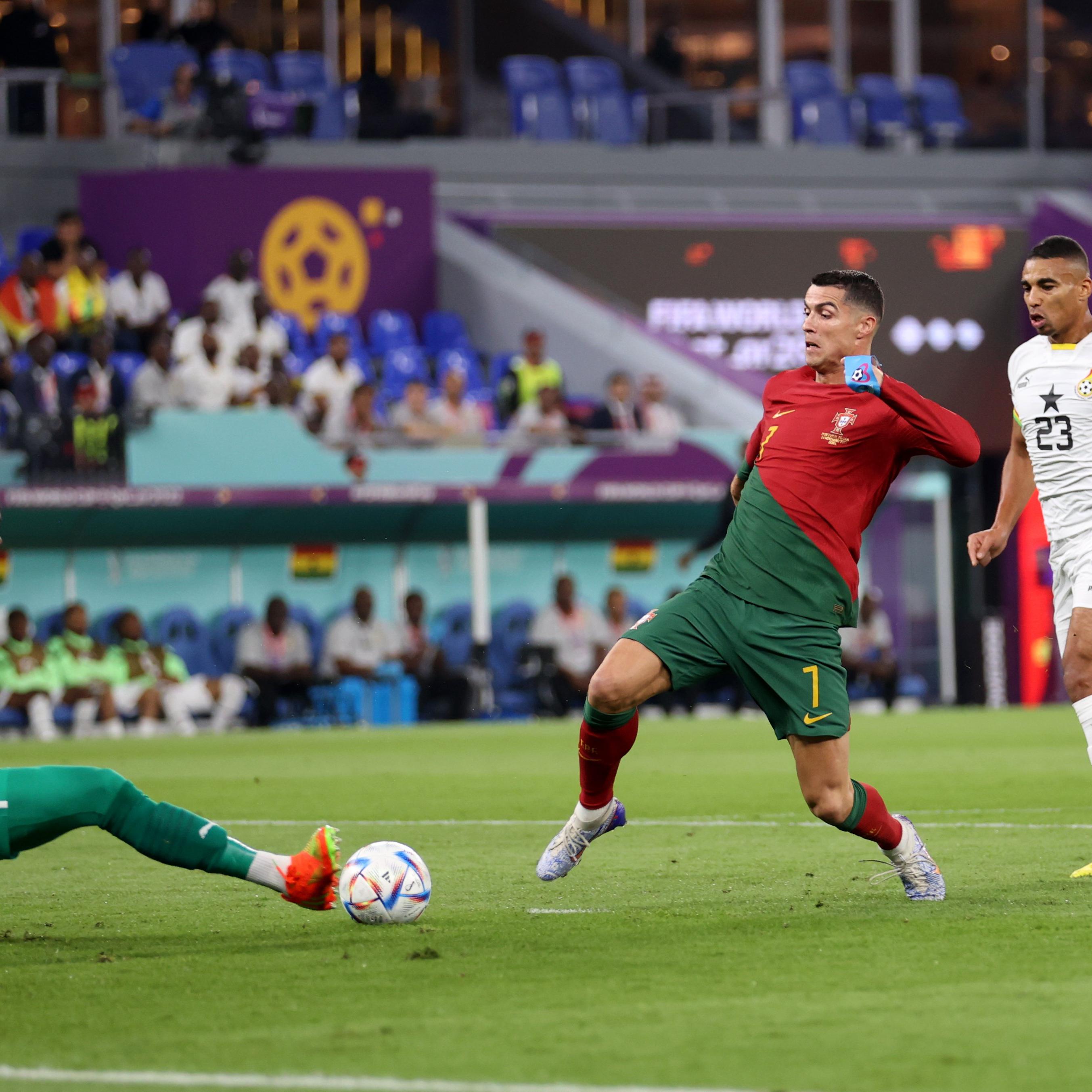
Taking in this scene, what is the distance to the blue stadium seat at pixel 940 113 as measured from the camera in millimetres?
27562

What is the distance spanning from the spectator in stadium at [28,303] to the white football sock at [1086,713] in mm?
14678

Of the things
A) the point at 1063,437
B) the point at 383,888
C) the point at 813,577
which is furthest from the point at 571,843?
the point at 1063,437

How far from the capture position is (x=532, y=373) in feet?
70.7

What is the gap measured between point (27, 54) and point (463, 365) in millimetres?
6336

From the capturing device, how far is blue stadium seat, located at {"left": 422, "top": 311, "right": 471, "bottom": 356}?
2298 cm

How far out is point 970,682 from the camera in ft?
80.9

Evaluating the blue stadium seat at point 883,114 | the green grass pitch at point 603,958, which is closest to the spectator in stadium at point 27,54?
the blue stadium seat at point 883,114

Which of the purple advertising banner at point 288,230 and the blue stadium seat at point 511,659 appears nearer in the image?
the blue stadium seat at point 511,659

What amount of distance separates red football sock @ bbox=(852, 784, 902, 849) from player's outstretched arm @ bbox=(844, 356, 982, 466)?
44.7 inches

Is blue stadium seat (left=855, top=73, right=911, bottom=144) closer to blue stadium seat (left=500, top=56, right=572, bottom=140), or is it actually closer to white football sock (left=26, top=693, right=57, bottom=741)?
blue stadium seat (left=500, top=56, right=572, bottom=140)

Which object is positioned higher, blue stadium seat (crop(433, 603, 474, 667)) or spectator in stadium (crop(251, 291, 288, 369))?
spectator in stadium (crop(251, 291, 288, 369))

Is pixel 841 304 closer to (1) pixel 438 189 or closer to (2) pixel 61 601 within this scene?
(2) pixel 61 601

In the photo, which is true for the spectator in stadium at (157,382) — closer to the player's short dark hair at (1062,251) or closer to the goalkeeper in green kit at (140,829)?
the player's short dark hair at (1062,251)

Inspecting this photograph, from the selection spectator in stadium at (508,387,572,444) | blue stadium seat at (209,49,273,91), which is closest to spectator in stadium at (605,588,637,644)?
spectator in stadium at (508,387,572,444)
